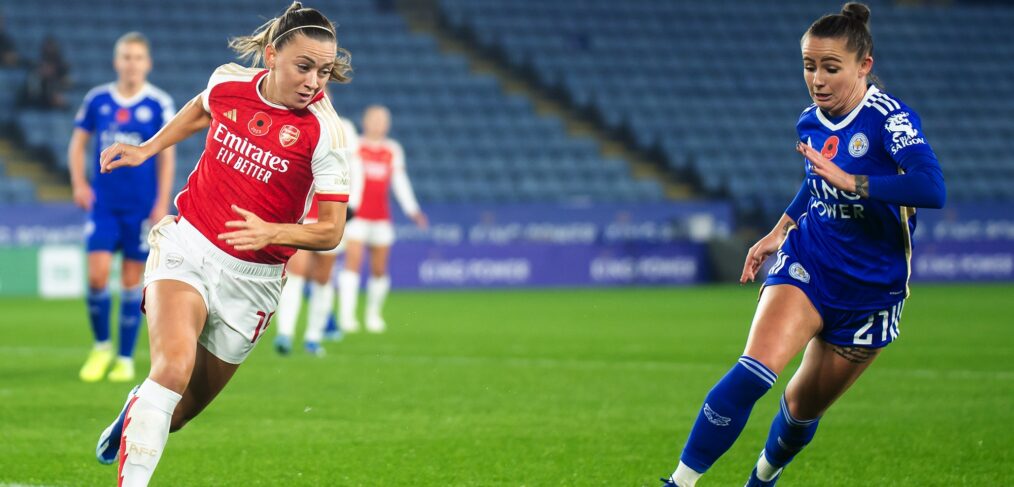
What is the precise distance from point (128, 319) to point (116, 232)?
2.16ft

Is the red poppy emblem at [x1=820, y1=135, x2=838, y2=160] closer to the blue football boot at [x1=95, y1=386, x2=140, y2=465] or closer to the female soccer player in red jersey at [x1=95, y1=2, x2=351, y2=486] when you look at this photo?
the female soccer player in red jersey at [x1=95, y1=2, x2=351, y2=486]

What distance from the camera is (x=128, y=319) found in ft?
32.9

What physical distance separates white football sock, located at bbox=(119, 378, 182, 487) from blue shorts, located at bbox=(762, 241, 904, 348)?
7.84 ft

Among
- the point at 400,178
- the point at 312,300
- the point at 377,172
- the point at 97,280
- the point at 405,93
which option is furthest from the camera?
the point at 405,93

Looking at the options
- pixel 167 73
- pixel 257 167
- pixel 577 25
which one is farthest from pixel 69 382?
pixel 577 25

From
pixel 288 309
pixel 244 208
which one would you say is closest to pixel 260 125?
pixel 244 208

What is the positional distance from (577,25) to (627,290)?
10624 mm

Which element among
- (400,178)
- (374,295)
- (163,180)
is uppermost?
(163,180)

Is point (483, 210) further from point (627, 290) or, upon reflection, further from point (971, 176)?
point (971, 176)

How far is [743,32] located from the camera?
110 ft

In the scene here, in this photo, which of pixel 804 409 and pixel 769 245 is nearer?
pixel 804 409

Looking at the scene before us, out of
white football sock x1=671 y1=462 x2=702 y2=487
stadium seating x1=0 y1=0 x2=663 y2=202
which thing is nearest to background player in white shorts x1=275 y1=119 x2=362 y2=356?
white football sock x1=671 y1=462 x2=702 y2=487

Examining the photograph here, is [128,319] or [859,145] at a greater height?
[859,145]

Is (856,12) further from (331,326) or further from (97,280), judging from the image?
(331,326)
